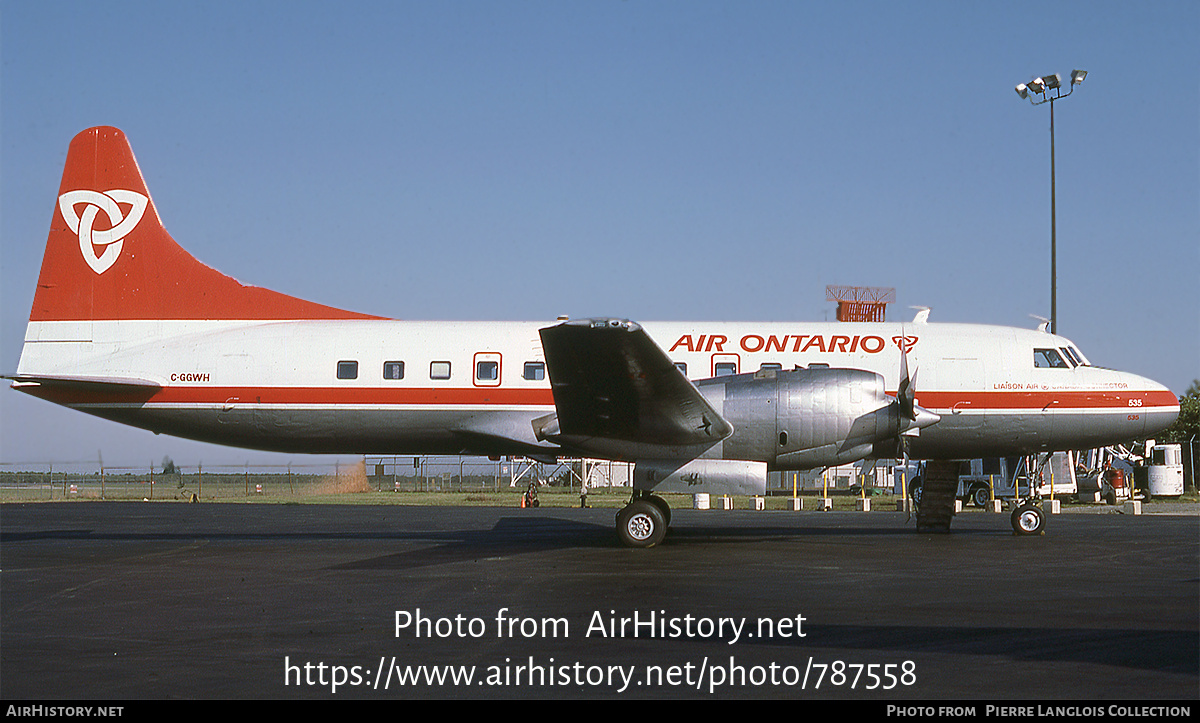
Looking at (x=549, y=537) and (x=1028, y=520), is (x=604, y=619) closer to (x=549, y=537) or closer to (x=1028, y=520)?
(x=549, y=537)

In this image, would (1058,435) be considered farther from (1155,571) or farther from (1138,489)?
(1138,489)

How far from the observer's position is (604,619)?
26.8 feet

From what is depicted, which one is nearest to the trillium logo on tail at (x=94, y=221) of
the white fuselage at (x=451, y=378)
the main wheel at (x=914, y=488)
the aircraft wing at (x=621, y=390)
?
the white fuselage at (x=451, y=378)

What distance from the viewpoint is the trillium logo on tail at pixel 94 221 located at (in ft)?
57.7

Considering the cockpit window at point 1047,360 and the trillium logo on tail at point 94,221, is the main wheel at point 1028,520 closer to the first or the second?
the cockpit window at point 1047,360

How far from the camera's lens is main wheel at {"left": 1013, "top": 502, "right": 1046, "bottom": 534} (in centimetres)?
1712

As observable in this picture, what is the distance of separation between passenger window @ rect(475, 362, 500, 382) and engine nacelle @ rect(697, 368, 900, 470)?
4.10 metres

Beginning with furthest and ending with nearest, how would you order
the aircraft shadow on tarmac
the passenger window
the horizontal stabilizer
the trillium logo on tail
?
the trillium logo on tail → the passenger window → the horizontal stabilizer → the aircraft shadow on tarmac

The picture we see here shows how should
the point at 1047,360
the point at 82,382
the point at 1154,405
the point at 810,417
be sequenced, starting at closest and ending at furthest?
the point at 810,417 < the point at 82,382 < the point at 1154,405 < the point at 1047,360

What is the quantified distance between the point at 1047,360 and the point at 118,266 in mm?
17508

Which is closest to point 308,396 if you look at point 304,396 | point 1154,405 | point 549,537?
point 304,396

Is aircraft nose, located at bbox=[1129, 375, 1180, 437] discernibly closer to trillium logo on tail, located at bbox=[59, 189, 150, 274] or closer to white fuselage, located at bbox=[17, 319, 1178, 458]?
white fuselage, located at bbox=[17, 319, 1178, 458]

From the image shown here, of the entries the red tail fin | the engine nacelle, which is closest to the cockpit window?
the engine nacelle

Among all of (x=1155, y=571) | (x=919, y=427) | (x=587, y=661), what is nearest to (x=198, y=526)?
(x=919, y=427)
